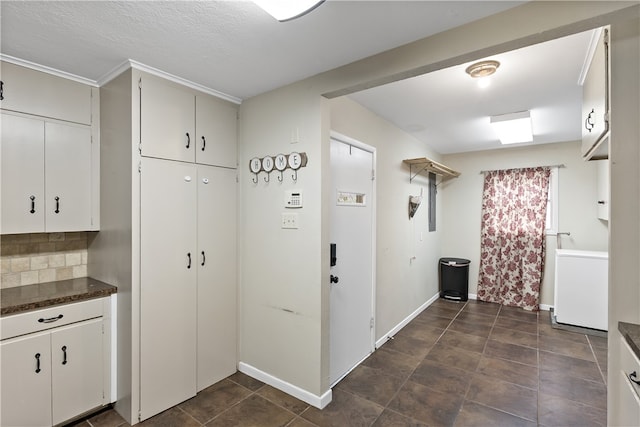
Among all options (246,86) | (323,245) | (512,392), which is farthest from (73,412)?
(512,392)

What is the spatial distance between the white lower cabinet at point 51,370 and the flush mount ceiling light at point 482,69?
3135 mm

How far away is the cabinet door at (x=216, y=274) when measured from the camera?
7.98ft

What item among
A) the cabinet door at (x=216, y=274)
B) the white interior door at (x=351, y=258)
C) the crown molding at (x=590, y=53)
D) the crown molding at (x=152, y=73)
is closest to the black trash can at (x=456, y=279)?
the white interior door at (x=351, y=258)

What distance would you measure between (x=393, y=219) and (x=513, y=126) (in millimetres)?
1647

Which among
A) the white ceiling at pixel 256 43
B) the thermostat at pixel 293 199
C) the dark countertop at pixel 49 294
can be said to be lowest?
the dark countertop at pixel 49 294

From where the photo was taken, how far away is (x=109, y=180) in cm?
227

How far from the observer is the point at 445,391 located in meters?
2.45

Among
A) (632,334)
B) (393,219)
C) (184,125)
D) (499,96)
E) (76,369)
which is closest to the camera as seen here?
(632,334)

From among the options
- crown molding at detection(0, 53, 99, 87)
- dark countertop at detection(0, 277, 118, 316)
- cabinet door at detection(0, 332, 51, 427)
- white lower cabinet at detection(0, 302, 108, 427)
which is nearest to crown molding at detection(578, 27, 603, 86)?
crown molding at detection(0, 53, 99, 87)

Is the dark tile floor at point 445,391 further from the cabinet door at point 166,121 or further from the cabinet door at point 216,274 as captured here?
the cabinet door at point 166,121

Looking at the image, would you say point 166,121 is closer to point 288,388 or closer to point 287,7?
point 287,7

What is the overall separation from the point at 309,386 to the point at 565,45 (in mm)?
2869

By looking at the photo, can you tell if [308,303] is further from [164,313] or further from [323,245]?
[164,313]

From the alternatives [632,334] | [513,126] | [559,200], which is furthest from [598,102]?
[559,200]
